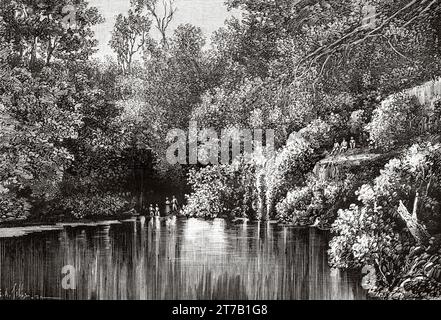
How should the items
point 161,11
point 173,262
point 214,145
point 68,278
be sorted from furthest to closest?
point 214,145 < point 161,11 < point 173,262 < point 68,278

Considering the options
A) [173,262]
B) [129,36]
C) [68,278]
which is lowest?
[68,278]

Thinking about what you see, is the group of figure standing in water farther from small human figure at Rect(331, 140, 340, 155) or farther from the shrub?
the shrub

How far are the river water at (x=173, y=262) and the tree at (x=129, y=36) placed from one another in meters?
2.69

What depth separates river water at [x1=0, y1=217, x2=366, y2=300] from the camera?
28.2ft

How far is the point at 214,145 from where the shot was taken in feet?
32.7

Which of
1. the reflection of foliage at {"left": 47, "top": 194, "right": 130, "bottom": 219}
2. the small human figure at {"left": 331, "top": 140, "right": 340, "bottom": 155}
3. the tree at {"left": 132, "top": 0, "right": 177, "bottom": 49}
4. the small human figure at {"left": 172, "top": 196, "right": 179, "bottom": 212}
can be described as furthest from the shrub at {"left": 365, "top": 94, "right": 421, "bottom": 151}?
the reflection of foliage at {"left": 47, "top": 194, "right": 130, "bottom": 219}

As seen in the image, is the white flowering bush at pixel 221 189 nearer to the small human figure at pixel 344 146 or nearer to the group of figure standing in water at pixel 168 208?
the group of figure standing in water at pixel 168 208

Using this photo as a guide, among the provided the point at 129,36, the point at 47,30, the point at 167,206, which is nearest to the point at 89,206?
the point at 167,206

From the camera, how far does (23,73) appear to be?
9.96m

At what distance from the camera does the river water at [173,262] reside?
28.2ft

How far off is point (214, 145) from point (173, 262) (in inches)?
78.6

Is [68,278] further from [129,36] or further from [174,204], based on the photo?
[129,36]

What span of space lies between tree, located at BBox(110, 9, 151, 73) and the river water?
2693 mm

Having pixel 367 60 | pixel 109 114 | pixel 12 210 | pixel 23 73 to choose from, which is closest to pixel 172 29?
pixel 109 114
